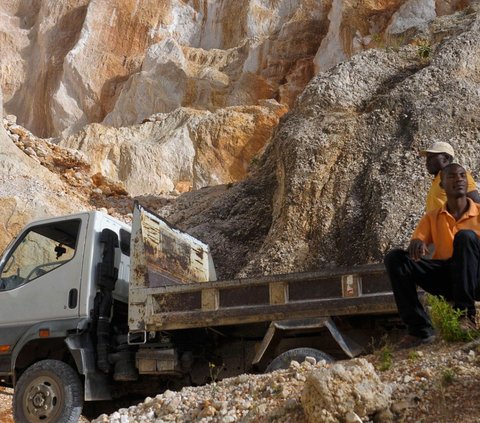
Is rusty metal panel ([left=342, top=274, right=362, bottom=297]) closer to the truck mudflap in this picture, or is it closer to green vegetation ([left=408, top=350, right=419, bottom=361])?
green vegetation ([left=408, top=350, right=419, bottom=361])

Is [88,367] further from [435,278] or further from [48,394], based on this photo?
[435,278]

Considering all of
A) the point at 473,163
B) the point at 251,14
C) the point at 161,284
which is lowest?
the point at 161,284

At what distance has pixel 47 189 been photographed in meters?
21.9

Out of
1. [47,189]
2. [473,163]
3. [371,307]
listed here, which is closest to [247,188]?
[473,163]

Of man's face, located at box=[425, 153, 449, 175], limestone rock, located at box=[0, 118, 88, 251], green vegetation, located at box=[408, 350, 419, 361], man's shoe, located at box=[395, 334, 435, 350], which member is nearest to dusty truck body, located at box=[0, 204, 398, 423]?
man's shoe, located at box=[395, 334, 435, 350]

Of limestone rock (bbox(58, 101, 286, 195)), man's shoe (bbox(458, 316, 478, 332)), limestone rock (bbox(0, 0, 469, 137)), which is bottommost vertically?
man's shoe (bbox(458, 316, 478, 332))

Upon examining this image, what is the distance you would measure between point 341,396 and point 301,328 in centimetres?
183

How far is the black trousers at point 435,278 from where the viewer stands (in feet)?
18.9

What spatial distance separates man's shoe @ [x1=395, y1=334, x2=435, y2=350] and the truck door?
10.5ft

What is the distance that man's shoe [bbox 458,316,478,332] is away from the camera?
590 cm

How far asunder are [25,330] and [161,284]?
54.2 inches

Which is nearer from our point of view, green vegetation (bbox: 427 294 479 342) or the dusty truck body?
green vegetation (bbox: 427 294 479 342)

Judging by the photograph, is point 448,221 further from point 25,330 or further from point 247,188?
point 247,188

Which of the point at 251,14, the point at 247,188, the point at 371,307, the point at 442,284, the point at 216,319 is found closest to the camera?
the point at 442,284
